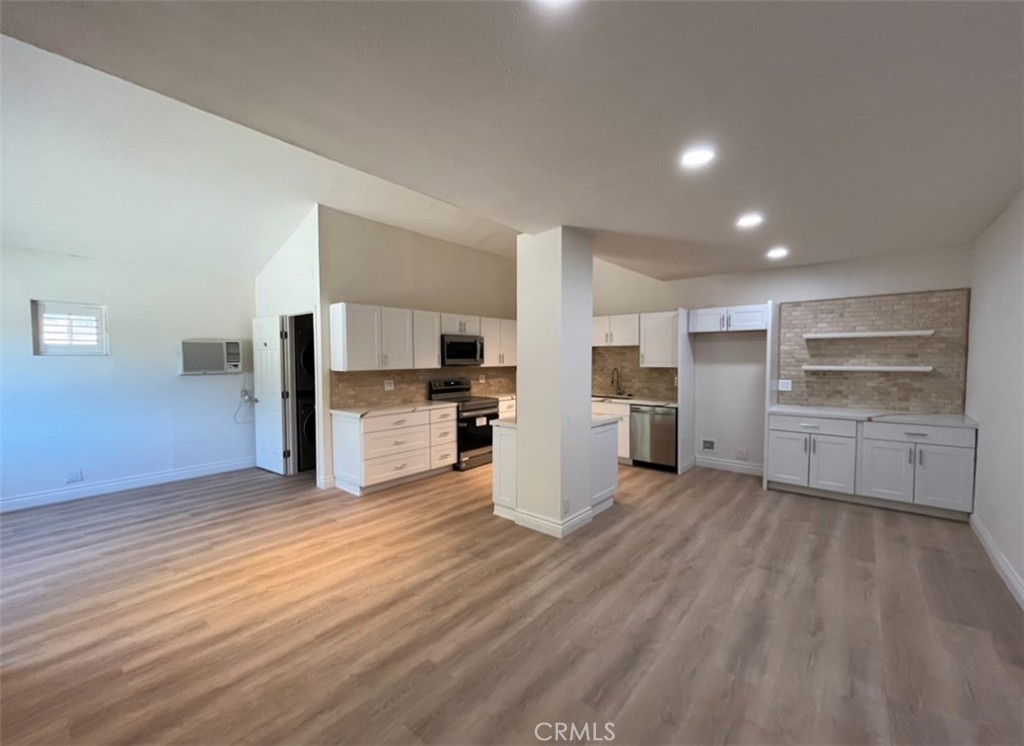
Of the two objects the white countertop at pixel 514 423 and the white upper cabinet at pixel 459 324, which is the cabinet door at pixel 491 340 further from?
the white countertop at pixel 514 423

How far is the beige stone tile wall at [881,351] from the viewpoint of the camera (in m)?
4.20

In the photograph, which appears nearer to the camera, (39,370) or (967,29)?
(967,29)

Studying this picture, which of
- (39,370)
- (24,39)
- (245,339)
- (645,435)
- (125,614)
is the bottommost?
(125,614)

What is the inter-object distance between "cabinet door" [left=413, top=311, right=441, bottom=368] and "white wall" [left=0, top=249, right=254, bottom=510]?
2407mm

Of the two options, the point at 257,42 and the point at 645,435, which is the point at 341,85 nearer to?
the point at 257,42

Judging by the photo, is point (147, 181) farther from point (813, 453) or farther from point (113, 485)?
point (813, 453)

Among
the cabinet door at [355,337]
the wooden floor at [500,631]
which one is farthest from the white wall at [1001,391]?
the cabinet door at [355,337]

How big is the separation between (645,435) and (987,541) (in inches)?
119

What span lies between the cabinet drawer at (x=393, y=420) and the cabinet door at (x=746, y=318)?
152 inches

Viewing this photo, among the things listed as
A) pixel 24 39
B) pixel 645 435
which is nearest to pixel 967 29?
pixel 24 39

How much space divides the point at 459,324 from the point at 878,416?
473 cm

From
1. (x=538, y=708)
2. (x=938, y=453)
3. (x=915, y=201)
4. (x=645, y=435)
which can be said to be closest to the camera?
(x=538, y=708)

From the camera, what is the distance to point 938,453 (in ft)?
12.5

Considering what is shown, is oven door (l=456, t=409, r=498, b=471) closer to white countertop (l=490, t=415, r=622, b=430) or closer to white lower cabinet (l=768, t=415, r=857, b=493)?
white countertop (l=490, t=415, r=622, b=430)
